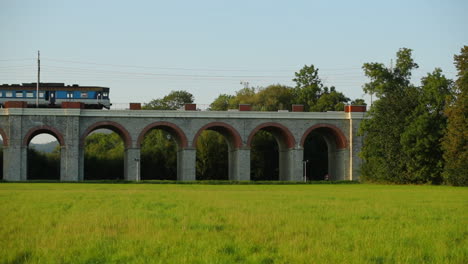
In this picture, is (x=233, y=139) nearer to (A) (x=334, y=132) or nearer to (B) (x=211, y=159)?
(A) (x=334, y=132)

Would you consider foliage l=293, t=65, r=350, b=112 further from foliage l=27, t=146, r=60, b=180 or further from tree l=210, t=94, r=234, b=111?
foliage l=27, t=146, r=60, b=180

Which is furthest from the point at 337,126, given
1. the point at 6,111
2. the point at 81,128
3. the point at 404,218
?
the point at 404,218

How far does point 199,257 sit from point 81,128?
5083 centimetres

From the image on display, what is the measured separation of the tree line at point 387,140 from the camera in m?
49.1

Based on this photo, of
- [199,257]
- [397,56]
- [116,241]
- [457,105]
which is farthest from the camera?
[397,56]

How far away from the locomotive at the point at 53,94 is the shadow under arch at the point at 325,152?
20129 mm

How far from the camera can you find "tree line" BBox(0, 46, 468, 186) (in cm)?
4909

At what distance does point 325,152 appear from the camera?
2923 inches

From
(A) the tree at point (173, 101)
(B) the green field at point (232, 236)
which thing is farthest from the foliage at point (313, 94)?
(B) the green field at point (232, 236)

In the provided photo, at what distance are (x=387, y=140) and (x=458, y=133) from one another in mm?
9291

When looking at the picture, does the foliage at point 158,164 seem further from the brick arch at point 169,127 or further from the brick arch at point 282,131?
Answer: the brick arch at point 282,131

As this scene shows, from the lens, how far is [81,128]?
59.8 meters

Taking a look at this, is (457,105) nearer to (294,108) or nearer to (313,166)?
(294,108)

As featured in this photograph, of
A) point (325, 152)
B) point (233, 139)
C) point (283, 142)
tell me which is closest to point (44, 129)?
point (233, 139)
